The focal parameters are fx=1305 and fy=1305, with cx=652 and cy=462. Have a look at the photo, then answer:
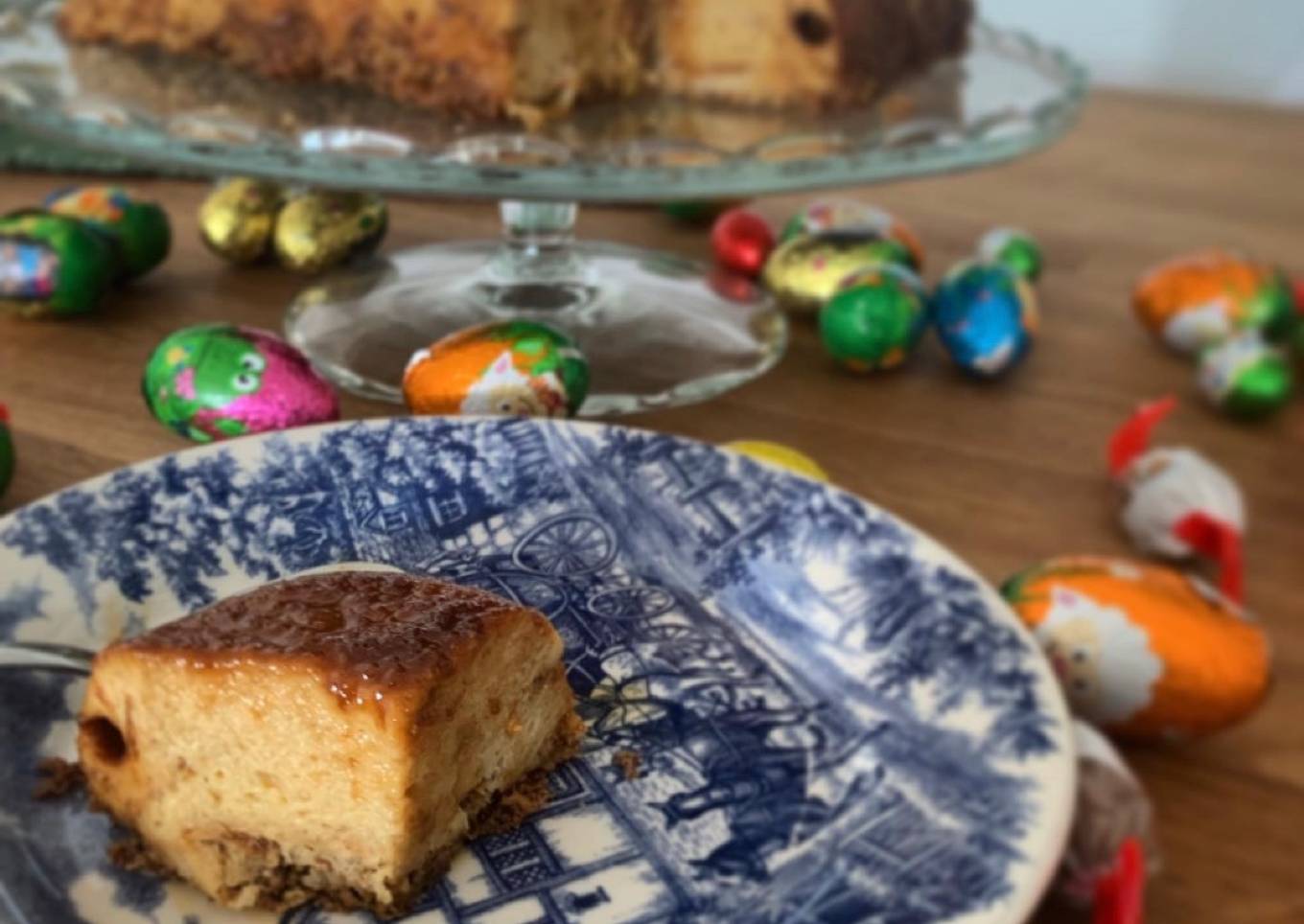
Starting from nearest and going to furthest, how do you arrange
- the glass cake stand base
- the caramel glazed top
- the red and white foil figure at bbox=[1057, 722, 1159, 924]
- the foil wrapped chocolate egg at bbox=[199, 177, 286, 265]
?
the caramel glazed top
the red and white foil figure at bbox=[1057, 722, 1159, 924]
the glass cake stand base
the foil wrapped chocolate egg at bbox=[199, 177, 286, 265]

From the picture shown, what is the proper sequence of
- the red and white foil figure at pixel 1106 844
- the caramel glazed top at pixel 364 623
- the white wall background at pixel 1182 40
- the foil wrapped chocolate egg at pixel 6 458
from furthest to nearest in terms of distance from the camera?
the white wall background at pixel 1182 40 < the foil wrapped chocolate egg at pixel 6 458 < the red and white foil figure at pixel 1106 844 < the caramel glazed top at pixel 364 623

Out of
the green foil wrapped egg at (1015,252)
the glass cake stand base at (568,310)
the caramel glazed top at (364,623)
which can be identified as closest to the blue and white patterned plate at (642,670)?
the caramel glazed top at (364,623)

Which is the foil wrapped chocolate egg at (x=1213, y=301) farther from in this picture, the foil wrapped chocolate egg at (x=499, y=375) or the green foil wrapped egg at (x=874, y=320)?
the foil wrapped chocolate egg at (x=499, y=375)

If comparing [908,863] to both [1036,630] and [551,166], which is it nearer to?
[1036,630]

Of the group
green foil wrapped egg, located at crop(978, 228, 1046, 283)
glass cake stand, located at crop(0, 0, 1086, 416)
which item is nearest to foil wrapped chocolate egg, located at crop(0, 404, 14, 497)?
glass cake stand, located at crop(0, 0, 1086, 416)

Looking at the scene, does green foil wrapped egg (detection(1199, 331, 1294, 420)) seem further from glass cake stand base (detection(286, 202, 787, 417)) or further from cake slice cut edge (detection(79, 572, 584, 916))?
cake slice cut edge (detection(79, 572, 584, 916))

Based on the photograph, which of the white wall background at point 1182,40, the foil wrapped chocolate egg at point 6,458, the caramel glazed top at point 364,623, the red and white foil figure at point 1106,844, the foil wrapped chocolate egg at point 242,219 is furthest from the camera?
the white wall background at point 1182,40

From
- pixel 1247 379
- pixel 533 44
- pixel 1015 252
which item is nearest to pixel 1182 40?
pixel 1015 252
